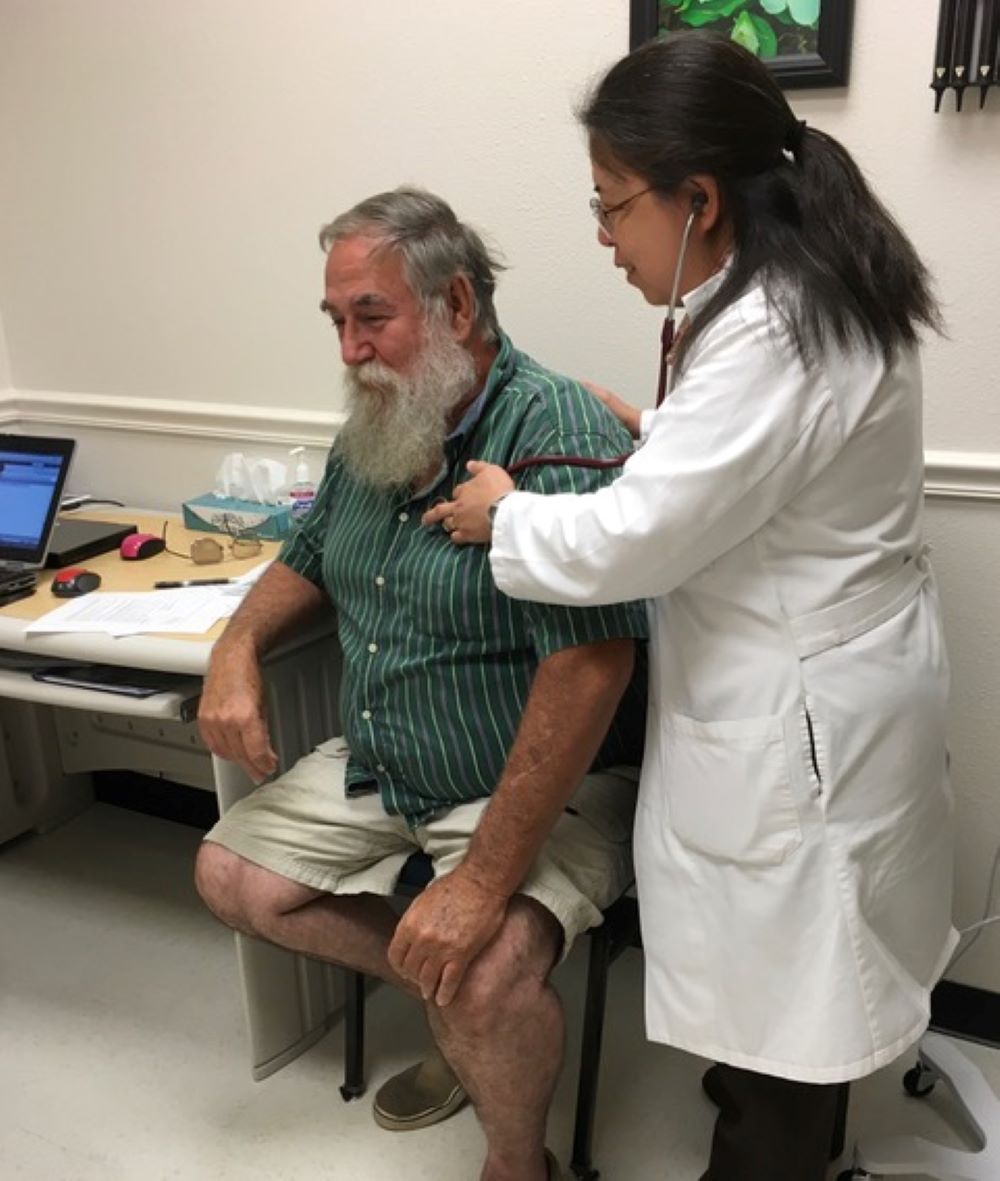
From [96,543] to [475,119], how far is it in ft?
3.40

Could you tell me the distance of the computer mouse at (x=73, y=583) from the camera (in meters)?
1.81

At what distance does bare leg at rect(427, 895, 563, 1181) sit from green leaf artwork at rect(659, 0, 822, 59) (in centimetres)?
123

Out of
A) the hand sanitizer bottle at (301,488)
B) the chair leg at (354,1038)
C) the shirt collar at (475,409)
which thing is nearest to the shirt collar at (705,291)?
the shirt collar at (475,409)

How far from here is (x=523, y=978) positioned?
1.35 metres

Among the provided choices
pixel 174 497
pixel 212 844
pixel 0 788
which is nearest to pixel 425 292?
pixel 212 844

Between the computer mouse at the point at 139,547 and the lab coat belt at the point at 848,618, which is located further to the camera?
the computer mouse at the point at 139,547

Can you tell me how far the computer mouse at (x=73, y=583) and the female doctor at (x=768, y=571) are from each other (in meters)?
0.85

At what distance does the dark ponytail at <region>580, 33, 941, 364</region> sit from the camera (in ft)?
3.52

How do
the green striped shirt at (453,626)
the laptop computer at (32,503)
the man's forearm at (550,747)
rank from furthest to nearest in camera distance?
1. the laptop computer at (32,503)
2. the green striped shirt at (453,626)
3. the man's forearm at (550,747)

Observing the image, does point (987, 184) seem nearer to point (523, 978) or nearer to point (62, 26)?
point (523, 978)

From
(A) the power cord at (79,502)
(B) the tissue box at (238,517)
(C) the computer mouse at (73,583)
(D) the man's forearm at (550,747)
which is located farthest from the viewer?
(A) the power cord at (79,502)

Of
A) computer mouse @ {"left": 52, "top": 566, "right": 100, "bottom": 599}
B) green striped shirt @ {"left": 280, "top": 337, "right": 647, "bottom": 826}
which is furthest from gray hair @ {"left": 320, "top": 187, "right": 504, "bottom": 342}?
computer mouse @ {"left": 52, "top": 566, "right": 100, "bottom": 599}

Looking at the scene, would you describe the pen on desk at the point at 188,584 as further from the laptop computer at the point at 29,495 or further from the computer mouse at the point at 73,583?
the laptop computer at the point at 29,495

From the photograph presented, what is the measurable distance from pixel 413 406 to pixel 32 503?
89 centimetres
